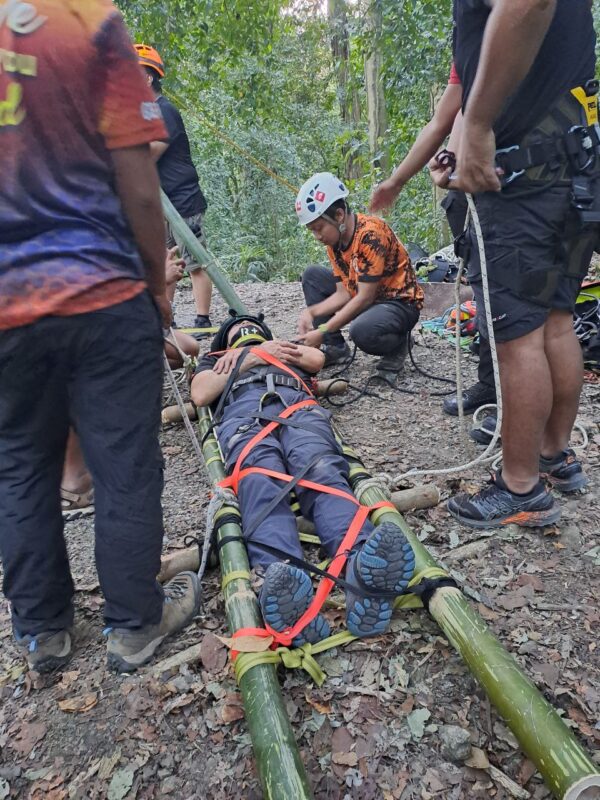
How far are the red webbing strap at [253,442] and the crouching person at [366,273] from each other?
1553mm

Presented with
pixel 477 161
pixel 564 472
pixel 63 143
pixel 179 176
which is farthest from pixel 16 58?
pixel 179 176

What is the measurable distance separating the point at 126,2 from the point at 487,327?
284 inches

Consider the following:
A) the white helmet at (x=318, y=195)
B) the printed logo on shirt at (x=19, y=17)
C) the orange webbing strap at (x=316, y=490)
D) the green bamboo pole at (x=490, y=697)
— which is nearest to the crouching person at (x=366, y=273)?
the white helmet at (x=318, y=195)

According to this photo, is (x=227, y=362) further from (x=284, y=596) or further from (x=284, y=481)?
(x=284, y=596)

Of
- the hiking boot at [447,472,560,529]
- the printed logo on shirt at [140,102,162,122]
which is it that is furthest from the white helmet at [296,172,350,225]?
the printed logo on shirt at [140,102,162,122]

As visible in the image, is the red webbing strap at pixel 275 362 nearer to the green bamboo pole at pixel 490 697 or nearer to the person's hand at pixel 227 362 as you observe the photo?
the person's hand at pixel 227 362

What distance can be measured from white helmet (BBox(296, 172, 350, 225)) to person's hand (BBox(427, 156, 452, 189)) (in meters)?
2.08

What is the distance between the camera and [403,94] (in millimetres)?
9750

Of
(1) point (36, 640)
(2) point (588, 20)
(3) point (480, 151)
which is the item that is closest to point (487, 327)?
(3) point (480, 151)

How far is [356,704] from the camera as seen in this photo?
2.01 metres

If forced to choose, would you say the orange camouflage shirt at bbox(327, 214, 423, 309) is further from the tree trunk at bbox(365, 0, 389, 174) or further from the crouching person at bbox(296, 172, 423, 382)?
the tree trunk at bbox(365, 0, 389, 174)

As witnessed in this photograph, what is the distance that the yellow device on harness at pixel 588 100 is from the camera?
2369 millimetres

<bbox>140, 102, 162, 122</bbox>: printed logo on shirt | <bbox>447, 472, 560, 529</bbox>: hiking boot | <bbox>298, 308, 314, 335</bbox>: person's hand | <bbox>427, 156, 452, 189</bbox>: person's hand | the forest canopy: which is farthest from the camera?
the forest canopy

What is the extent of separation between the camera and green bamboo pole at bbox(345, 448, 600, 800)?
148 cm
